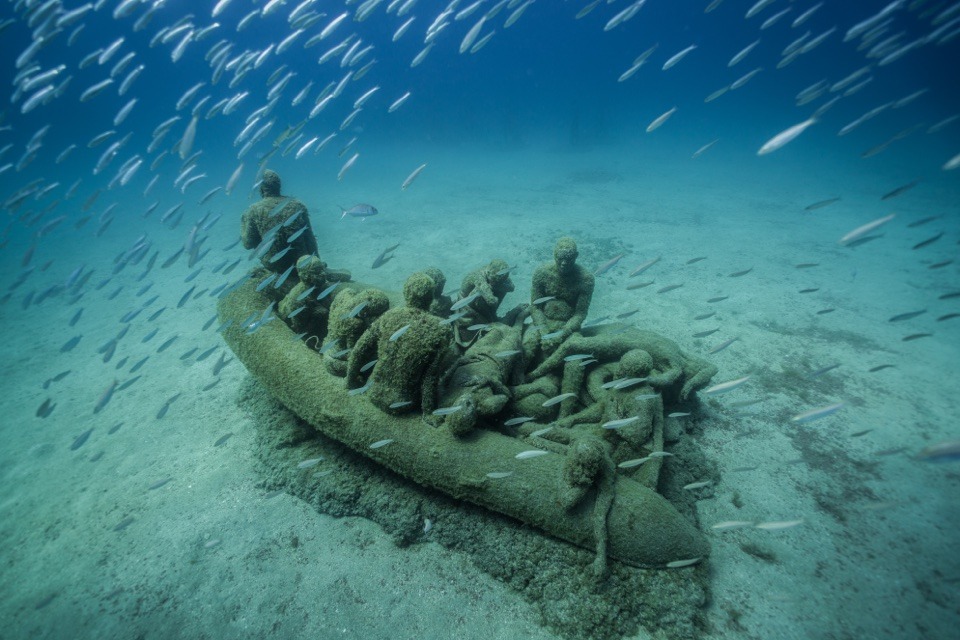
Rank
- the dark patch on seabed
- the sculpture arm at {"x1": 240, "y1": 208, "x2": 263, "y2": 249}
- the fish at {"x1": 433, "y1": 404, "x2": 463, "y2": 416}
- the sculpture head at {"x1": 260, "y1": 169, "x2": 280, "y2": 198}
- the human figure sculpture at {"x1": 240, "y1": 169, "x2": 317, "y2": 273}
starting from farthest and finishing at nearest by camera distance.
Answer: the sculpture head at {"x1": 260, "y1": 169, "x2": 280, "y2": 198} → the sculpture arm at {"x1": 240, "y1": 208, "x2": 263, "y2": 249} → the human figure sculpture at {"x1": 240, "y1": 169, "x2": 317, "y2": 273} → the fish at {"x1": 433, "y1": 404, "x2": 463, "y2": 416} → the dark patch on seabed

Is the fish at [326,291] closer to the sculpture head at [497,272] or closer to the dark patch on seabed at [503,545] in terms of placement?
the dark patch on seabed at [503,545]

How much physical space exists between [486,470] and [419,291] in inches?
90.2

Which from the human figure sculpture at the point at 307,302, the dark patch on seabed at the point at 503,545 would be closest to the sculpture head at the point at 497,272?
the human figure sculpture at the point at 307,302

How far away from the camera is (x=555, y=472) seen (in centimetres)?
391

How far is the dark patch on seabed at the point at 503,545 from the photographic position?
3500 millimetres

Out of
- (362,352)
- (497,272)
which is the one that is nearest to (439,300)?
(497,272)

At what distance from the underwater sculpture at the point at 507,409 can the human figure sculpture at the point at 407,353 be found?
0.02 meters

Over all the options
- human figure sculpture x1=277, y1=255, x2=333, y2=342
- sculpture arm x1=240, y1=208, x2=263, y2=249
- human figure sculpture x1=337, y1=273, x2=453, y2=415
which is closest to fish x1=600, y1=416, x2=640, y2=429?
human figure sculpture x1=337, y1=273, x2=453, y2=415

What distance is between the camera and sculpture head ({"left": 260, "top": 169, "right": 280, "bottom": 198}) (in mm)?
6902

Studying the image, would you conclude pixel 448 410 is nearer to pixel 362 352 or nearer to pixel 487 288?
pixel 362 352

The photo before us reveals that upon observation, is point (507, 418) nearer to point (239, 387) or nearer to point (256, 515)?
point (256, 515)

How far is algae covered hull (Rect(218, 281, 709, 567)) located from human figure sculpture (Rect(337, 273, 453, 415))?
25 centimetres

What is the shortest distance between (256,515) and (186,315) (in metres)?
10.1

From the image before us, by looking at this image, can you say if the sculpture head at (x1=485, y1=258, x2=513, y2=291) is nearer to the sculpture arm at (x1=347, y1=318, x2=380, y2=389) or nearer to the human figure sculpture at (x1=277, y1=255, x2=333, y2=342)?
the sculpture arm at (x1=347, y1=318, x2=380, y2=389)
